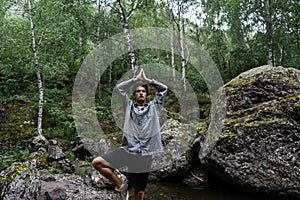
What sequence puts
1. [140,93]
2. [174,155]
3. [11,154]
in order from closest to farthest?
[140,93], [174,155], [11,154]

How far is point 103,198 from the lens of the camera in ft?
22.0

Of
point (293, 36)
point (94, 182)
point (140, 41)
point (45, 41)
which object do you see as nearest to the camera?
point (94, 182)

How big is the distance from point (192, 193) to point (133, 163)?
350 centimetres

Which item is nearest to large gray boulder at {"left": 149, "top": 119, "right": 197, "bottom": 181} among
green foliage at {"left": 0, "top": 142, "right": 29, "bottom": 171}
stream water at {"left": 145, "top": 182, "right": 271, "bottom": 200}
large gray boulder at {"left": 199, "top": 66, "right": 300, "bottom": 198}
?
stream water at {"left": 145, "top": 182, "right": 271, "bottom": 200}

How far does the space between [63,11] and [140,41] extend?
338 inches

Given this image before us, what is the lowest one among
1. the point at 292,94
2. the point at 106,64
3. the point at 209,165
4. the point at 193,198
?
the point at 193,198

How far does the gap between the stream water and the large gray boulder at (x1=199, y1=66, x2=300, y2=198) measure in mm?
285

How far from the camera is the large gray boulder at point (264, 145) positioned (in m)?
6.68

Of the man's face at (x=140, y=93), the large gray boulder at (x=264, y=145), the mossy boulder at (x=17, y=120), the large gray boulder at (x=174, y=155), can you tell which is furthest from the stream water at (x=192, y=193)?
the mossy boulder at (x=17, y=120)

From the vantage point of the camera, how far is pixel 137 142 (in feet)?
13.3

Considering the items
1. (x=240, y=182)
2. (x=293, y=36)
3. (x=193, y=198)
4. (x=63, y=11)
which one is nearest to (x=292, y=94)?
(x=240, y=182)

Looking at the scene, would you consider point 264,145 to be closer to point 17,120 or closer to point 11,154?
point 11,154

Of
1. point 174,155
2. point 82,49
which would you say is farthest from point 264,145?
point 82,49

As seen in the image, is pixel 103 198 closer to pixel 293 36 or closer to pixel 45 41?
pixel 45 41
